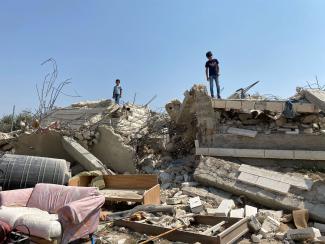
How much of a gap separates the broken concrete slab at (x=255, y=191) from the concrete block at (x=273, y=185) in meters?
0.08

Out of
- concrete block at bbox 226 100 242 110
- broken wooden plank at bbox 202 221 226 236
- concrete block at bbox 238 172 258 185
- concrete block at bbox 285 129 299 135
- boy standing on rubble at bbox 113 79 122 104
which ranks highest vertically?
boy standing on rubble at bbox 113 79 122 104

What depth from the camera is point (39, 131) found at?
11.2 meters

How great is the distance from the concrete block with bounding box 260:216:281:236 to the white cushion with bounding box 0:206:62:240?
133 inches

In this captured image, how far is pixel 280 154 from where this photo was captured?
9.21m

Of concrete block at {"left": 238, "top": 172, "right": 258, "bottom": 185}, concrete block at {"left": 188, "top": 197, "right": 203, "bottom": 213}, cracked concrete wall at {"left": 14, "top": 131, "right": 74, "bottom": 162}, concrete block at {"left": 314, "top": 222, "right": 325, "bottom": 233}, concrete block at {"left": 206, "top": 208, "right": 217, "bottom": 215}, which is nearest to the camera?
concrete block at {"left": 314, "top": 222, "right": 325, "bottom": 233}

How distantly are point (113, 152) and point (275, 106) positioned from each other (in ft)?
15.0

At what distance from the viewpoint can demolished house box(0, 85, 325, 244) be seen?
621cm

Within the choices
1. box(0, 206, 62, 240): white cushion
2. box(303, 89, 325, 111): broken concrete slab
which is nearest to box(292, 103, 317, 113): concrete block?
box(303, 89, 325, 111): broken concrete slab

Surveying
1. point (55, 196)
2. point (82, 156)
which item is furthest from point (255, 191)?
point (82, 156)

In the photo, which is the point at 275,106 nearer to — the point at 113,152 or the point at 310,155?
the point at 310,155

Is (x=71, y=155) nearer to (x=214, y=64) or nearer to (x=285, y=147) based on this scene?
(x=214, y=64)

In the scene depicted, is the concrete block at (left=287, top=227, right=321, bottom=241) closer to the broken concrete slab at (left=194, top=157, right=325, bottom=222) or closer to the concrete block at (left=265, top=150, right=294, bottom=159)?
the broken concrete slab at (left=194, top=157, right=325, bottom=222)

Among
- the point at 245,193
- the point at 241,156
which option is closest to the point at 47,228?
the point at 245,193

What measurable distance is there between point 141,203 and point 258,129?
3.73m
